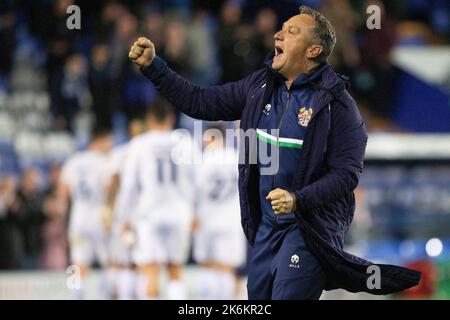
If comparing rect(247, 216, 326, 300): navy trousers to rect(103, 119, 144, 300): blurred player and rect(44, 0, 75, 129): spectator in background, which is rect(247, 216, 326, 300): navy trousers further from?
rect(44, 0, 75, 129): spectator in background

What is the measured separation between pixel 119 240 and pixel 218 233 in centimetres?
113

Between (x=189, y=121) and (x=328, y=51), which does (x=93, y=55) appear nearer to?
(x=189, y=121)

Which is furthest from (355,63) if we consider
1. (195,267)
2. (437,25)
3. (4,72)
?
(4,72)

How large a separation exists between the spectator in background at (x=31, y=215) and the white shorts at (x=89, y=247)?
0.40 metres

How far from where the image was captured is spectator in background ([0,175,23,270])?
1164 centimetres

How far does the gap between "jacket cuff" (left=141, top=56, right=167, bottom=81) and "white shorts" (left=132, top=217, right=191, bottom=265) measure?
6326mm

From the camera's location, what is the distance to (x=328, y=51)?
542 centimetres

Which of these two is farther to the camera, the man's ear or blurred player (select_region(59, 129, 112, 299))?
blurred player (select_region(59, 129, 112, 299))

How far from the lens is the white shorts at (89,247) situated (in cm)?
1181

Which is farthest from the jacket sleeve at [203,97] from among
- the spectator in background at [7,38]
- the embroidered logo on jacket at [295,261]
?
the spectator in background at [7,38]

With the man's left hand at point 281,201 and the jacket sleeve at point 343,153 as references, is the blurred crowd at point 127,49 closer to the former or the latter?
the jacket sleeve at point 343,153

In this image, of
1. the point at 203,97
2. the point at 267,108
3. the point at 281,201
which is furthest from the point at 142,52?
the point at 281,201

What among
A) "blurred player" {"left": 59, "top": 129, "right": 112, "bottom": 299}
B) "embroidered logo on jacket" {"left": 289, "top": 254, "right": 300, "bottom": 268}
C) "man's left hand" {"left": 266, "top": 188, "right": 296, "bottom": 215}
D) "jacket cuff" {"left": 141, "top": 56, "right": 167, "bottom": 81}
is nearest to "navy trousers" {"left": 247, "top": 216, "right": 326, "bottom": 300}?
"embroidered logo on jacket" {"left": 289, "top": 254, "right": 300, "bottom": 268}

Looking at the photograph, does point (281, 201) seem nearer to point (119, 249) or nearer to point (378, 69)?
point (119, 249)
